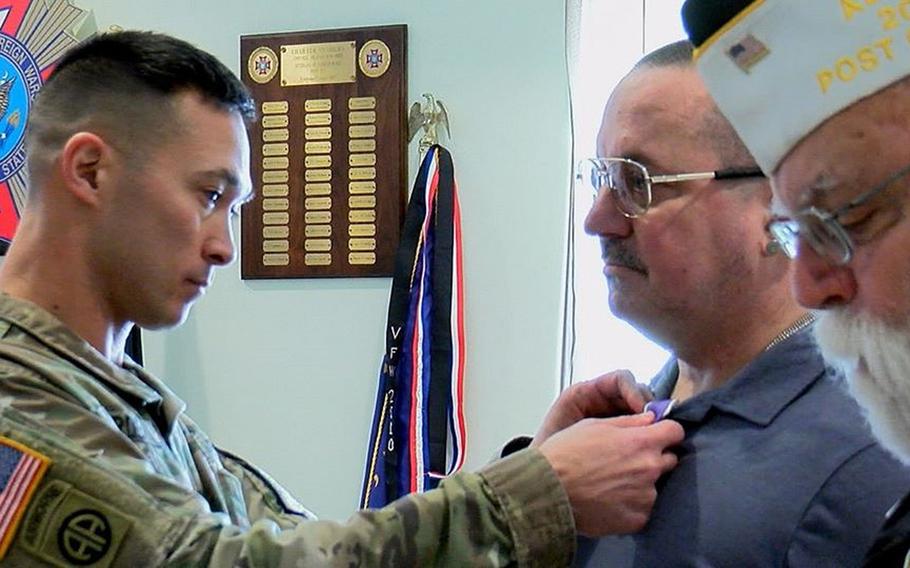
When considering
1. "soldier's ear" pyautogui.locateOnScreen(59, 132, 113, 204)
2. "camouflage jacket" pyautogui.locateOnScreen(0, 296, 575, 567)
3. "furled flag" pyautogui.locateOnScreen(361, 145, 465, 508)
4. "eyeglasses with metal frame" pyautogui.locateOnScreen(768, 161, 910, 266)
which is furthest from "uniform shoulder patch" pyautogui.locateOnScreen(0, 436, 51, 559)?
"furled flag" pyautogui.locateOnScreen(361, 145, 465, 508)

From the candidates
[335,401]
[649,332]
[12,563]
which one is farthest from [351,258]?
[12,563]

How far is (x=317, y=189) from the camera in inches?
99.3

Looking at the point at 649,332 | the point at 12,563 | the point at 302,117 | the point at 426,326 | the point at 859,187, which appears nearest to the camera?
the point at 859,187

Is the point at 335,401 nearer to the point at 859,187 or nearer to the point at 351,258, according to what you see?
the point at 351,258

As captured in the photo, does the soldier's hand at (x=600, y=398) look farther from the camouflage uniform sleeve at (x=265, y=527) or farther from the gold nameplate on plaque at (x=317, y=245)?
the gold nameplate on plaque at (x=317, y=245)

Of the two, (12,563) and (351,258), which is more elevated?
(351,258)

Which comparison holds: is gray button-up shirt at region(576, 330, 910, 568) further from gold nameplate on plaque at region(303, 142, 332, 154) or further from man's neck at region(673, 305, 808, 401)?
gold nameplate on plaque at region(303, 142, 332, 154)

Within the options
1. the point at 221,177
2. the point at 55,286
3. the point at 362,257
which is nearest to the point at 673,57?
the point at 221,177

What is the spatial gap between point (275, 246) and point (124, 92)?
4.05 ft

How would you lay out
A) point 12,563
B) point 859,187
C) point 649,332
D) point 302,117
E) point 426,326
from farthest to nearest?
point 302,117
point 426,326
point 649,332
point 12,563
point 859,187

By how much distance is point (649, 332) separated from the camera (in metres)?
1.25

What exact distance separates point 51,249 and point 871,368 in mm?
979

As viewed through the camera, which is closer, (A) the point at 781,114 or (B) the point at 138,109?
(A) the point at 781,114

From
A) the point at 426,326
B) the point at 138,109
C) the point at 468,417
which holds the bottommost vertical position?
the point at 468,417
